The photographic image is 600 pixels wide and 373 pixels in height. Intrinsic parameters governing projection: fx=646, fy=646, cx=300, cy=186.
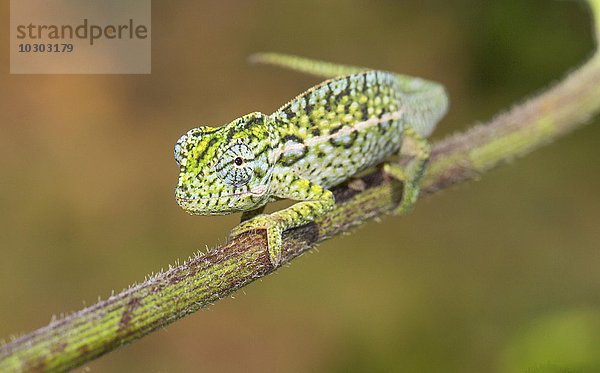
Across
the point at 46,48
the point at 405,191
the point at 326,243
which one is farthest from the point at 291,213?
the point at 46,48

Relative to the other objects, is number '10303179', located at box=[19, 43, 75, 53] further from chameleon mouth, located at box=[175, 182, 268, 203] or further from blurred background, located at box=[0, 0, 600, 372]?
chameleon mouth, located at box=[175, 182, 268, 203]

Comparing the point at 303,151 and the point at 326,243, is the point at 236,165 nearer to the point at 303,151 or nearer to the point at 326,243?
the point at 303,151

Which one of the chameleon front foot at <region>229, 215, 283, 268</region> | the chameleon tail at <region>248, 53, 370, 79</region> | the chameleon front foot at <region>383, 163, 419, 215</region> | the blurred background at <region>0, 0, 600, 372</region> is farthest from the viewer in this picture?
the blurred background at <region>0, 0, 600, 372</region>

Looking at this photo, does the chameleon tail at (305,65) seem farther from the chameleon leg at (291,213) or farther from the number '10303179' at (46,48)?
the number '10303179' at (46,48)

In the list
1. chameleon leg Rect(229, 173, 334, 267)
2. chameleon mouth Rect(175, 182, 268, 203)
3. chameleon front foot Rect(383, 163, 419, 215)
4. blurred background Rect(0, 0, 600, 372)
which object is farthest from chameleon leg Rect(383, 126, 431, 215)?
blurred background Rect(0, 0, 600, 372)

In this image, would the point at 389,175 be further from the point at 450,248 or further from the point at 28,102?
the point at 28,102

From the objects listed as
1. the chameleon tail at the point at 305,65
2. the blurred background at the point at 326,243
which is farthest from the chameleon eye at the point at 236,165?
the blurred background at the point at 326,243
